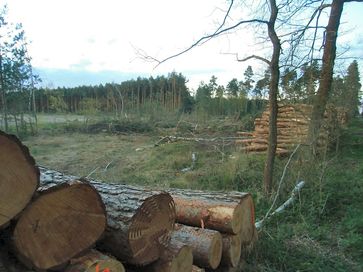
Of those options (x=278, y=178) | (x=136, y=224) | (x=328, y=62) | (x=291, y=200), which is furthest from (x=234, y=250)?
(x=328, y=62)

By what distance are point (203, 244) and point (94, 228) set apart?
1.12 metres

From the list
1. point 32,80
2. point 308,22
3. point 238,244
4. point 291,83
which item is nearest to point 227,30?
point 291,83

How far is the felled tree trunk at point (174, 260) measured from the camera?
2.75m

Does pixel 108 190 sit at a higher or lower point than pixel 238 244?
higher

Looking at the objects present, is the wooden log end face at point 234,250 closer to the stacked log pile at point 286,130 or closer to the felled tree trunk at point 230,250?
the felled tree trunk at point 230,250

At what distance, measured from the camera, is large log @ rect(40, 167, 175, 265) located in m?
2.57

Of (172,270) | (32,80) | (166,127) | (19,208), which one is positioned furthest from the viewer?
(166,127)

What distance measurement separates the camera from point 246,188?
23.0 ft

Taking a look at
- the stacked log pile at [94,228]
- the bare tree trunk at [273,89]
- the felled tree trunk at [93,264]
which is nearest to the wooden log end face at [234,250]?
the stacked log pile at [94,228]

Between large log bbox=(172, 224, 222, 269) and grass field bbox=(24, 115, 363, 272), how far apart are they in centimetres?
76

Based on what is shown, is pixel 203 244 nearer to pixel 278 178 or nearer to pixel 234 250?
pixel 234 250

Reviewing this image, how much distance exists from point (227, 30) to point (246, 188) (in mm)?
2912

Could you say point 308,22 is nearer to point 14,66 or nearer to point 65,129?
point 14,66

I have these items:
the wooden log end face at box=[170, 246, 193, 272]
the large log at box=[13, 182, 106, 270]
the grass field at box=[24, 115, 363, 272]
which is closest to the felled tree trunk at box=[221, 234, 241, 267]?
the grass field at box=[24, 115, 363, 272]
